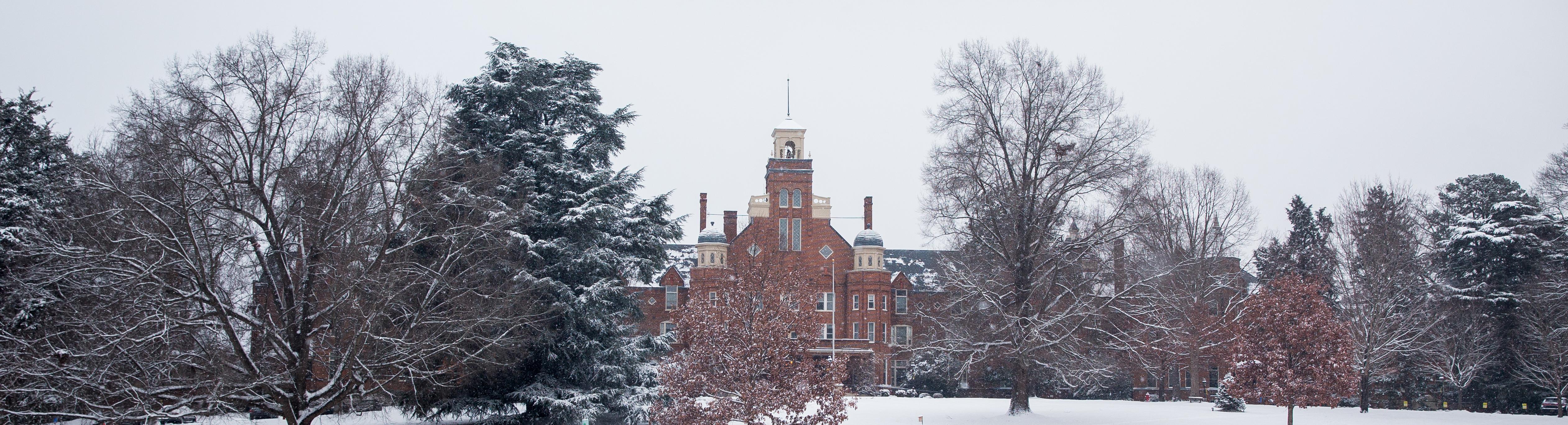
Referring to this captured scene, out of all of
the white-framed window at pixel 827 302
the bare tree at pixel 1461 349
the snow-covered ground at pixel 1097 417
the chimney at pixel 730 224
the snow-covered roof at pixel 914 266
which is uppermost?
the chimney at pixel 730 224

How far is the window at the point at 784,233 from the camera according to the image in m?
59.0

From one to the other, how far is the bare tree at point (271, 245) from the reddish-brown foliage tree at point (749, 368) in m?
5.53

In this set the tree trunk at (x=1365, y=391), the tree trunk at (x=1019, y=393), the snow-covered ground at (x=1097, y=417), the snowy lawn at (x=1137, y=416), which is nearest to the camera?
the snow-covered ground at (x=1097, y=417)

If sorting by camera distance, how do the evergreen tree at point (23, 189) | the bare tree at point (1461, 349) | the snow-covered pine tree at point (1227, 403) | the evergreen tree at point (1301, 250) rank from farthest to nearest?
1. the evergreen tree at point (1301, 250)
2. the bare tree at point (1461, 349)
3. the snow-covered pine tree at point (1227, 403)
4. the evergreen tree at point (23, 189)

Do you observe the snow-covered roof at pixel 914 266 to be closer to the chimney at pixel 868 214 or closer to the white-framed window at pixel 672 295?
the chimney at pixel 868 214

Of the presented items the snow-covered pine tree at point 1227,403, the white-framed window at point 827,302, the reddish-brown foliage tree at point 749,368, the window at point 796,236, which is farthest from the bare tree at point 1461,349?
the window at point 796,236

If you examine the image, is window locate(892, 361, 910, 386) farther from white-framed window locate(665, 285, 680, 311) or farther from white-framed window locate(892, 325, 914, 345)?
Result: white-framed window locate(665, 285, 680, 311)

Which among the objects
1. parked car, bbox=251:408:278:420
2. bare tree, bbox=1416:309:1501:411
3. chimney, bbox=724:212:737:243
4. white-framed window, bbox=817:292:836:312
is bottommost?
parked car, bbox=251:408:278:420

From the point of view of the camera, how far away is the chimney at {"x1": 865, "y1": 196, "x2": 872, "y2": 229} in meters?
63.8

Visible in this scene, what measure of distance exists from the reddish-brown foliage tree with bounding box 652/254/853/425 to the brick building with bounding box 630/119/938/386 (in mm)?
37445

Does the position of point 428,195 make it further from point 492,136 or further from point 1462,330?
point 1462,330

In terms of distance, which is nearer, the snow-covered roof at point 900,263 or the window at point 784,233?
the window at point 784,233

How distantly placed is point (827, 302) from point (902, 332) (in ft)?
17.0

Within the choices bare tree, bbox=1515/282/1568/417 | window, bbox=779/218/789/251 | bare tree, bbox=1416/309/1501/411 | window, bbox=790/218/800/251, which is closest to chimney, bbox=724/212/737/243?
window, bbox=779/218/789/251
